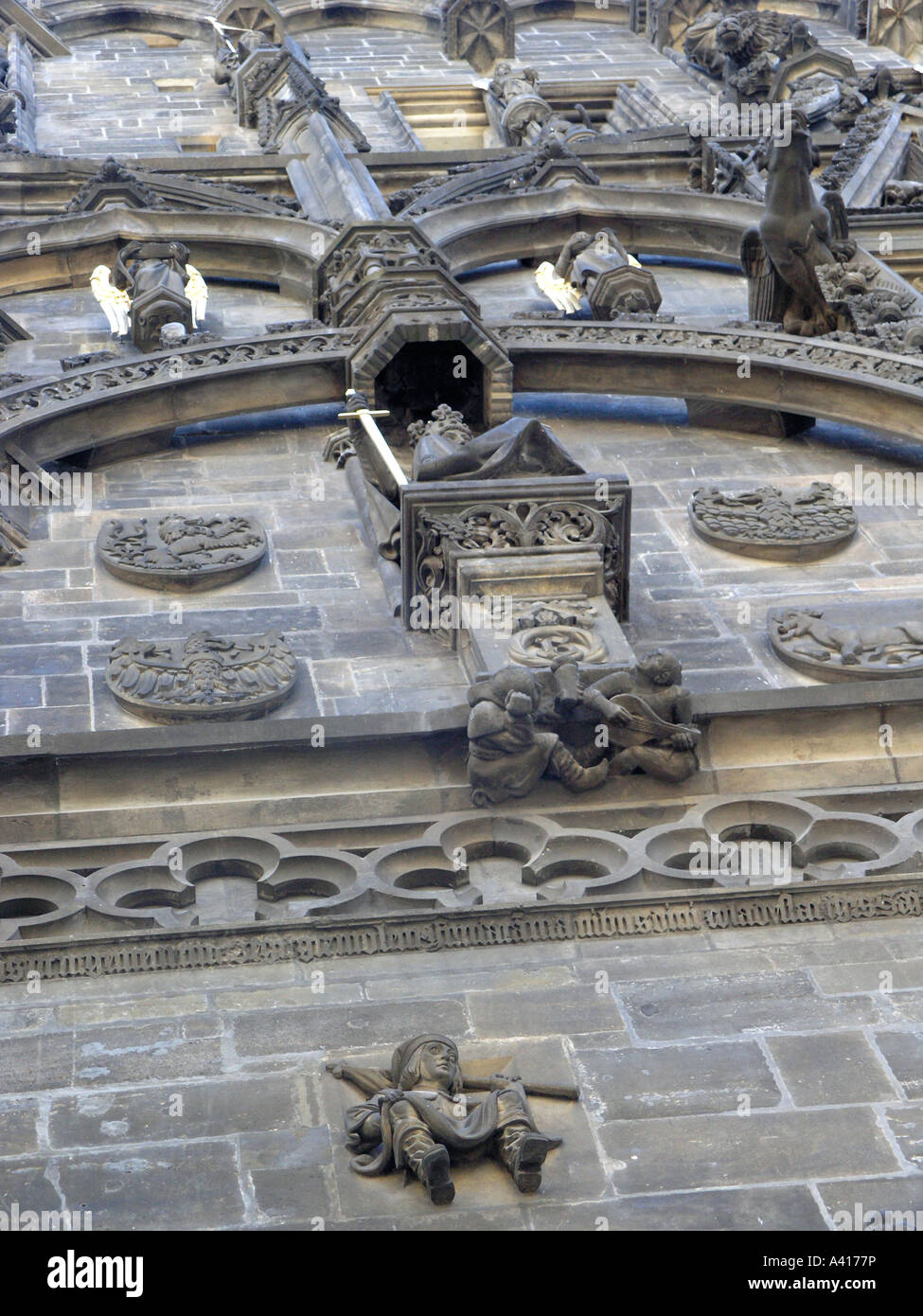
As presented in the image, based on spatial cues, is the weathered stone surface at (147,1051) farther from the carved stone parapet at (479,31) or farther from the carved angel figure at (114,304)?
the carved stone parapet at (479,31)

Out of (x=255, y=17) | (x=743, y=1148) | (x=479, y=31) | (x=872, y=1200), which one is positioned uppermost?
(x=872, y=1200)

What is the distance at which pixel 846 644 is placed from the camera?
16938 mm

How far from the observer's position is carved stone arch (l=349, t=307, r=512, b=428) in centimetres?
2148

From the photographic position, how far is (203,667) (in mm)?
16547

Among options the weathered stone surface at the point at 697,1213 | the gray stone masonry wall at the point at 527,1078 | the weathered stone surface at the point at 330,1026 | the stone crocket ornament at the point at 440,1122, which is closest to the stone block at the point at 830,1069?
the gray stone masonry wall at the point at 527,1078

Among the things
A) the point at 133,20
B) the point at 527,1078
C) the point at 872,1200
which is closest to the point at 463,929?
the point at 527,1078

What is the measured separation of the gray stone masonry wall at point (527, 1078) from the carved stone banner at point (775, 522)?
5.52 m

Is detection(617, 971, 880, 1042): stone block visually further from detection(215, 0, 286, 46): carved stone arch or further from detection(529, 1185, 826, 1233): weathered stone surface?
detection(215, 0, 286, 46): carved stone arch

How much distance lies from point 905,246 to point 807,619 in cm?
1107

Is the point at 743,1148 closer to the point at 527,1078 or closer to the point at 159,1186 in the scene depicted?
the point at 527,1078

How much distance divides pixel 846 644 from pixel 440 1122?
6450 millimetres

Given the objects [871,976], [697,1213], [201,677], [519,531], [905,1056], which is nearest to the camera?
[697,1213]

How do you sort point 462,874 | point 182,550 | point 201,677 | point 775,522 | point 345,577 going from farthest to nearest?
point 775,522 < point 182,550 < point 345,577 < point 201,677 < point 462,874

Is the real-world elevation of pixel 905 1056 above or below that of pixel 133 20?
above
